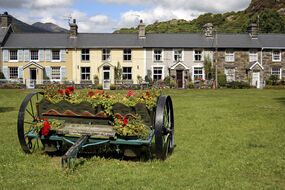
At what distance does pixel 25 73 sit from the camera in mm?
49094

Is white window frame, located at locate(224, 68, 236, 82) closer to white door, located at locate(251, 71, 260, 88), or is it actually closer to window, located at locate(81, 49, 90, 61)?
white door, located at locate(251, 71, 260, 88)

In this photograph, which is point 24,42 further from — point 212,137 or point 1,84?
point 212,137

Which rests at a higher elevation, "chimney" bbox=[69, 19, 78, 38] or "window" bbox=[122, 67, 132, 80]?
"chimney" bbox=[69, 19, 78, 38]

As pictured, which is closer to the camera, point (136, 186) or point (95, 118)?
point (136, 186)

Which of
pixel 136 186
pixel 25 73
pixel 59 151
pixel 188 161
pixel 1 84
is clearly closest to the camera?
pixel 136 186

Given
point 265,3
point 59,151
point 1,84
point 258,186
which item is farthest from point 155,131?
point 265,3

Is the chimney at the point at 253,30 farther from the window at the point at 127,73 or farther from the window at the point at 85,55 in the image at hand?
the window at the point at 85,55

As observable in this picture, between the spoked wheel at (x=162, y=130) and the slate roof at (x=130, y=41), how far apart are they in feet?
136

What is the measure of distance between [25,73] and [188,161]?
4426cm

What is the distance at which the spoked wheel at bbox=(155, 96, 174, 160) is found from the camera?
23.9 feet

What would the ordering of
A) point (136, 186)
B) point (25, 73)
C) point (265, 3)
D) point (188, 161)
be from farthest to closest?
point (265, 3) < point (25, 73) < point (188, 161) < point (136, 186)

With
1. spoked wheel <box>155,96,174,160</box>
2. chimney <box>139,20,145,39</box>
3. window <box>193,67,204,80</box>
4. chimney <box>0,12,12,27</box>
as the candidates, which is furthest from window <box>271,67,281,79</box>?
spoked wheel <box>155,96,174,160</box>

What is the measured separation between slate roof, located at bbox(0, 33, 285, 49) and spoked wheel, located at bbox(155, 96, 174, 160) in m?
41.4

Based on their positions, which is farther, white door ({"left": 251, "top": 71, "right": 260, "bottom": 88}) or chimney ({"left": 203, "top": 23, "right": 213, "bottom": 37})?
chimney ({"left": 203, "top": 23, "right": 213, "bottom": 37})
